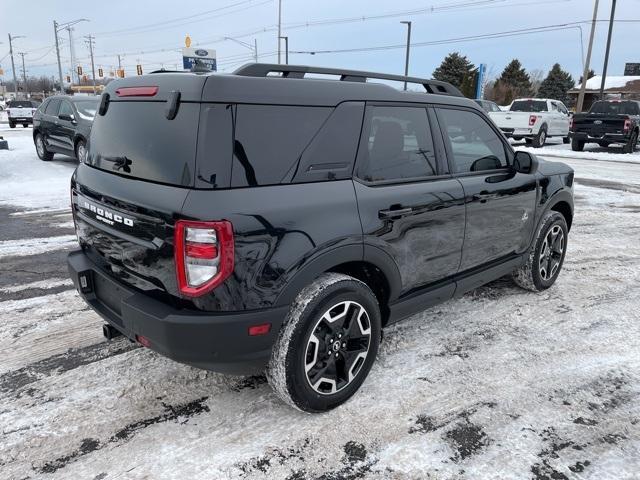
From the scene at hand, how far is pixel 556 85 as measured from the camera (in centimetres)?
6906

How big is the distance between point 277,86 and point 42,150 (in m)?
12.9

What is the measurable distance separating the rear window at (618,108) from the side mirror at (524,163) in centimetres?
1781

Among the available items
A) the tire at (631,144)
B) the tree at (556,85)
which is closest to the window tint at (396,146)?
the tire at (631,144)

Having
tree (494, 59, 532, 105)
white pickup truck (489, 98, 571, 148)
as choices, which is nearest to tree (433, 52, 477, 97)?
tree (494, 59, 532, 105)

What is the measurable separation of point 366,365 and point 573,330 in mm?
1959

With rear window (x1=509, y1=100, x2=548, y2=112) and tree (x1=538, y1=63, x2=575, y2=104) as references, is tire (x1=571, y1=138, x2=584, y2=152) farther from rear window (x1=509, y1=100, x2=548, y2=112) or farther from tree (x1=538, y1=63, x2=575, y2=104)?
tree (x1=538, y1=63, x2=575, y2=104)

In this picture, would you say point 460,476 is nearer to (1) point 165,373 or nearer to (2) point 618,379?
(2) point 618,379

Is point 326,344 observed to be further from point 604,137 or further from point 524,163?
point 604,137

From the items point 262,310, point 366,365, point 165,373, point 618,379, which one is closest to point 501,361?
point 618,379

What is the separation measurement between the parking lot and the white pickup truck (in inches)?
678

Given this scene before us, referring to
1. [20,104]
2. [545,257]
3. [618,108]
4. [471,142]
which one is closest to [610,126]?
[618,108]

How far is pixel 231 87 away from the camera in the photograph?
2361 millimetres

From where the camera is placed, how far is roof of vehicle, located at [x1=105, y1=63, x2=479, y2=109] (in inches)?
92.7

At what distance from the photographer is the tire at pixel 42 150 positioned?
13023 mm
